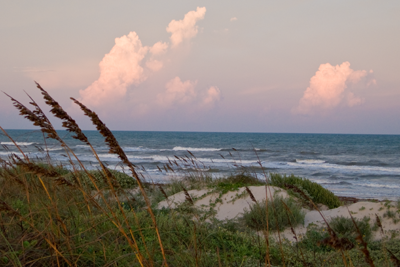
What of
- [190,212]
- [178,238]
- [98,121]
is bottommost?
[190,212]

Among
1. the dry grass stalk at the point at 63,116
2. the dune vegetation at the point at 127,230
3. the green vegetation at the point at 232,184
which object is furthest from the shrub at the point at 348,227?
the dry grass stalk at the point at 63,116

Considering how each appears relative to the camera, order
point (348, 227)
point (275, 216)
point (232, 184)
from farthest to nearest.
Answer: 1. point (232, 184)
2. point (275, 216)
3. point (348, 227)

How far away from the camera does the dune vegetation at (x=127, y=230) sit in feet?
5.60

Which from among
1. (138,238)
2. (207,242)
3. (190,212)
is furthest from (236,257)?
(190,212)

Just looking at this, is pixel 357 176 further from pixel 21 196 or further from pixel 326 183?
pixel 21 196

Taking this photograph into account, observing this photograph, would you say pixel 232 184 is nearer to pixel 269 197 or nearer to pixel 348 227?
pixel 269 197

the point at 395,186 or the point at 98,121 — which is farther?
the point at 395,186

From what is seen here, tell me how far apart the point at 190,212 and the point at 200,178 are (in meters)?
4.44

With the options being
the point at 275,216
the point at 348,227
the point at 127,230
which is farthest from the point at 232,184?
the point at 127,230

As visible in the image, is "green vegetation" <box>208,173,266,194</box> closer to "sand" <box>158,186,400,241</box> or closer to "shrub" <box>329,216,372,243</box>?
"sand" <box>158,186,400,241</box>

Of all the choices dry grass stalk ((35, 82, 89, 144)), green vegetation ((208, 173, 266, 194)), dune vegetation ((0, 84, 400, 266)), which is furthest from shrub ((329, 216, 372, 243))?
dry grass stalk ((35, 82, 89, 144))

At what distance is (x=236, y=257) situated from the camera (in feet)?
11.3

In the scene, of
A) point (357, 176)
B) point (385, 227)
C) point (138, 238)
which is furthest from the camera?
point (357, 176)

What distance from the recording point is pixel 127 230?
3.87m
